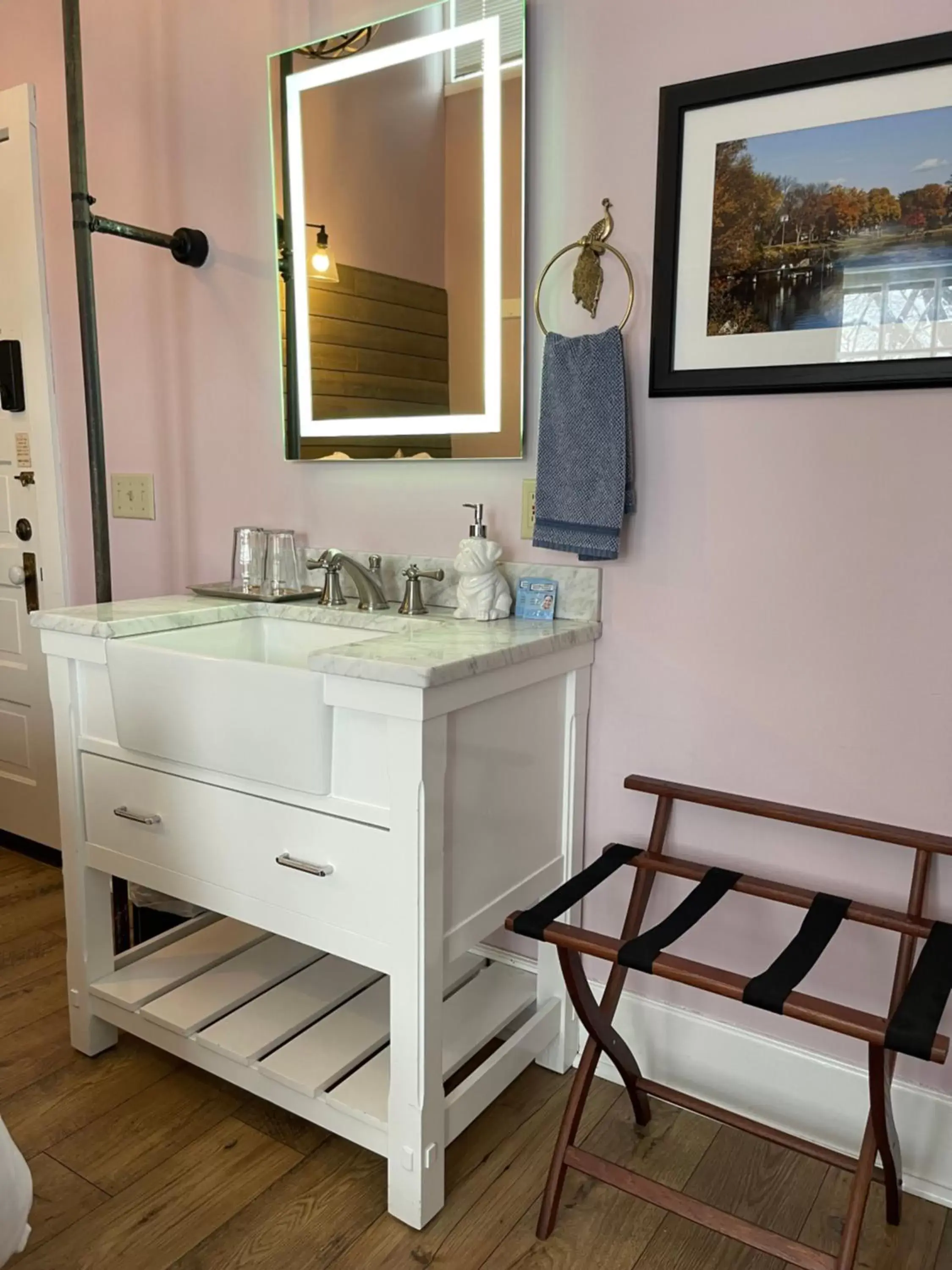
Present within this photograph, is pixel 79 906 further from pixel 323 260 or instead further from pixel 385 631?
pixel 323 260

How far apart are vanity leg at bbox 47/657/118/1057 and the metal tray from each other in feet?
1.23

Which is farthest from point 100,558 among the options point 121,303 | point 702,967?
point 702,967

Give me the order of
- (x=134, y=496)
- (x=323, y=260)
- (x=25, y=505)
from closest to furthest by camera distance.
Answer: (x=323, y=260), (x=134, y=496), (x=25, y=505)

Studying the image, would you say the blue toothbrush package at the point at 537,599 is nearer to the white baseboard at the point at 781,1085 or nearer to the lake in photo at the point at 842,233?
the lake in photo at the point at 842,233

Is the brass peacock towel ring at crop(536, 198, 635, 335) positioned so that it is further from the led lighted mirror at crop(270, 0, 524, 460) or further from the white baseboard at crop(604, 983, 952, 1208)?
the white baseboard at crop(604, 983, 952, 1208)

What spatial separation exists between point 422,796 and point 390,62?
4.68ft

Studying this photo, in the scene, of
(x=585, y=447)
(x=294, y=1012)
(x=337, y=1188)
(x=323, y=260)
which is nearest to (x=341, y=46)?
(x=323, y=260)

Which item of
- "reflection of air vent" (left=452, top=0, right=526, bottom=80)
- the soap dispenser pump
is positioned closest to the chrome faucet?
the soap dispenser pump

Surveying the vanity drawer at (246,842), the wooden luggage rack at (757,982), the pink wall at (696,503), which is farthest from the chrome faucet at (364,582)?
the wooden luggage rack at (757,982)

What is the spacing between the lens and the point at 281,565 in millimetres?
2016

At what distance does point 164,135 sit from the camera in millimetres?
2174

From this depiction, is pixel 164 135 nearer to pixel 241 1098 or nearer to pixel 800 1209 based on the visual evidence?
pixel 241 1098

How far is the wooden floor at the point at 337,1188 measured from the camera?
4.52 feet

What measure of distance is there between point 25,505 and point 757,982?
2333 mm
